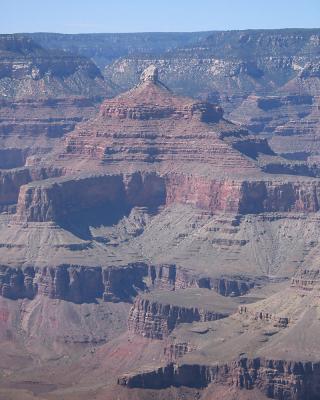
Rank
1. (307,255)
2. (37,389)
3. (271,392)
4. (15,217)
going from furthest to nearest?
(15,217) → (307,255) → (37,389) → (271,392)

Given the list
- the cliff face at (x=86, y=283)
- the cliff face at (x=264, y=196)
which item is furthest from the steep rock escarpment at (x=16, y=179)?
the cliff face at (x=264, y=196)

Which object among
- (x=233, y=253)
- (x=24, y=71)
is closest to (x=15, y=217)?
(x=233, y=253)

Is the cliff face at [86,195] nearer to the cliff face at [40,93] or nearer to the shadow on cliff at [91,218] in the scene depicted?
the shadow on cliff at [91,218]

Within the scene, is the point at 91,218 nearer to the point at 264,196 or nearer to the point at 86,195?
the point at 86,195

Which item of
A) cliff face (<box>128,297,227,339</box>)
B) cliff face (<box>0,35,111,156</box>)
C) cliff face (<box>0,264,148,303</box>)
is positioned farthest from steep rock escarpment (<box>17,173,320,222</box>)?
cliff face (<box>0,35,111,156</box>)

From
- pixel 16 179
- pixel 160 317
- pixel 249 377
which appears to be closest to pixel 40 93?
pixel 16 179

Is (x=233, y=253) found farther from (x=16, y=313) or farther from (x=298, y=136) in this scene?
(x=298, y=136)
